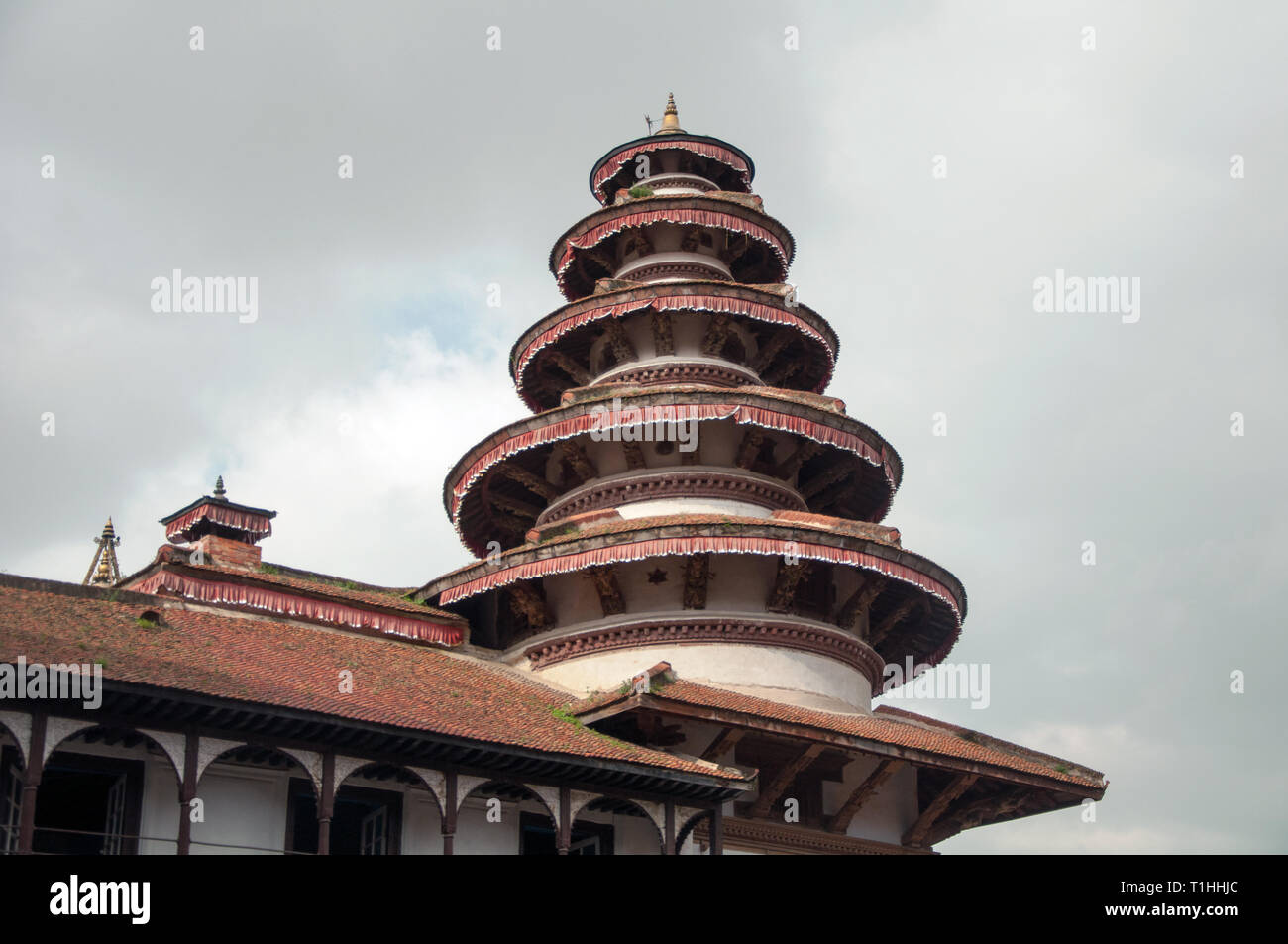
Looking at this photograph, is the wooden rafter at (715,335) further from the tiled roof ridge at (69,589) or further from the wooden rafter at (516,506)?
the tiled roof ridge at (69,589)

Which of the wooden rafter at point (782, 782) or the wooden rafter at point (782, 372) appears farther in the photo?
the wooden rafter at point (782, 372)

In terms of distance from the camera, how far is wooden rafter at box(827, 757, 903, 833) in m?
24.9

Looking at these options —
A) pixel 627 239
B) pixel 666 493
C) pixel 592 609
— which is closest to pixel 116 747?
pixel 592 609

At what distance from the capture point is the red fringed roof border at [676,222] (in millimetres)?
33812

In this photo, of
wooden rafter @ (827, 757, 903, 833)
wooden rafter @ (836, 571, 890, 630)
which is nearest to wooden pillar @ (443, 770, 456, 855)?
wooden rafter @ (827, 757, 903, 833)

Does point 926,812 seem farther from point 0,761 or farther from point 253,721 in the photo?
point 0,761

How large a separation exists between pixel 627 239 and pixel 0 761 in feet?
65.7

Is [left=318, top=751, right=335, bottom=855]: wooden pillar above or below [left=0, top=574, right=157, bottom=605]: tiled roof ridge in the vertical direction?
below

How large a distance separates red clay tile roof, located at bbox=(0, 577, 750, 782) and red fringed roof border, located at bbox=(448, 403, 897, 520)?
5288 millimetres

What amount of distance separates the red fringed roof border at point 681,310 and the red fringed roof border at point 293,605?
781 centimetres

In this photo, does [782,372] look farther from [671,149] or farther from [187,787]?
[187,787]

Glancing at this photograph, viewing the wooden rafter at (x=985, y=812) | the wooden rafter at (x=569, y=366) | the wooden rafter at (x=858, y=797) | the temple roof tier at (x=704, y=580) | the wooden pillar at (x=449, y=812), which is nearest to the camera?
the wooden pillar at (x=449, y=812)

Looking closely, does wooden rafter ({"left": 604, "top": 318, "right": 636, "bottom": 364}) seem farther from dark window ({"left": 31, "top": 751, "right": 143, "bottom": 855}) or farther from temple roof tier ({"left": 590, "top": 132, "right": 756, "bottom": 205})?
dark window ({"left": 31, "top": 751, "right": 143, "bottom": 855})

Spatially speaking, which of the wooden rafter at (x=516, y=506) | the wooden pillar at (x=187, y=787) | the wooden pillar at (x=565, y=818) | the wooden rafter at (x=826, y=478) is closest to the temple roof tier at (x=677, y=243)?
the wooden rafter at (x=826, y=478)
